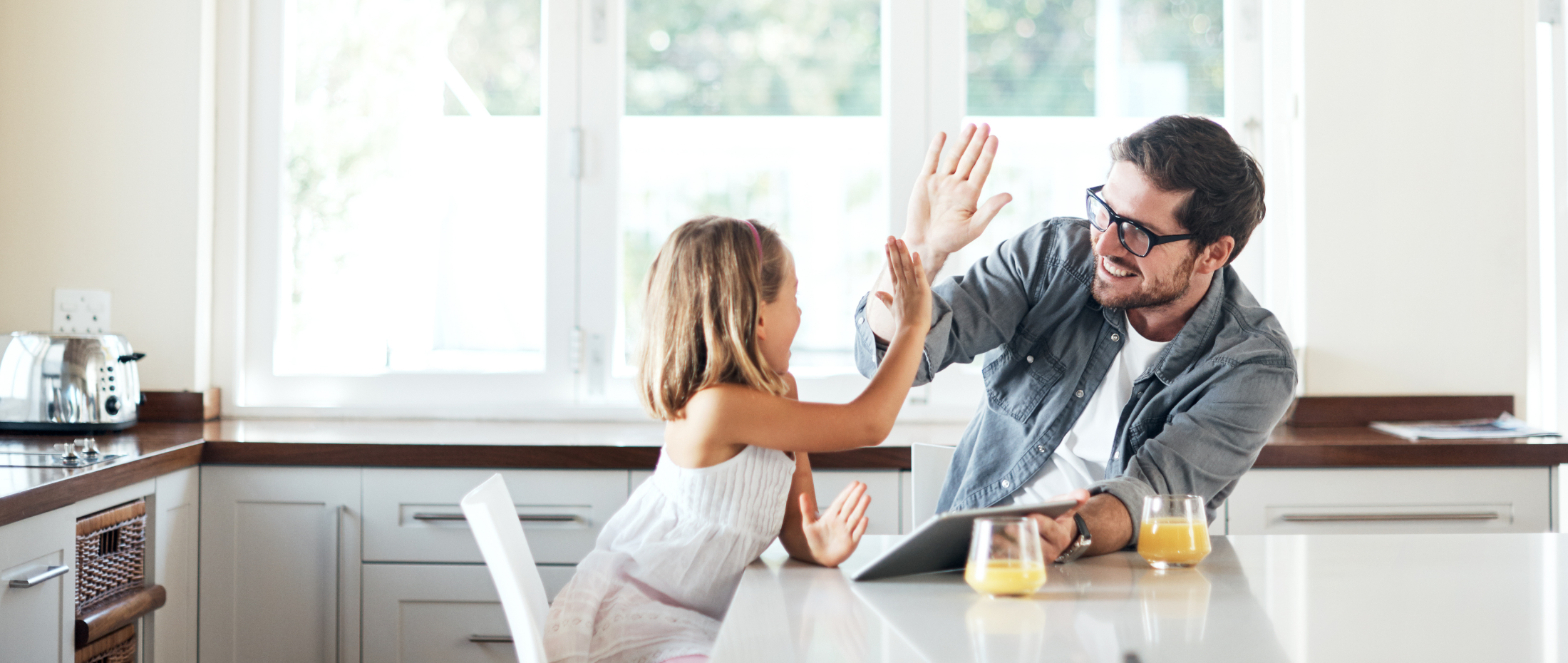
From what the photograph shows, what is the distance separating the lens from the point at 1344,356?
2.58m

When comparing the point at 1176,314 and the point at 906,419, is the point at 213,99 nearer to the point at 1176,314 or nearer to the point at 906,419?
the point at 906,419

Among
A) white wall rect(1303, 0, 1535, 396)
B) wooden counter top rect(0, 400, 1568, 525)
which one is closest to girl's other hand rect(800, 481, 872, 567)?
wooden counter top rect(0, 400, 1568, 525)

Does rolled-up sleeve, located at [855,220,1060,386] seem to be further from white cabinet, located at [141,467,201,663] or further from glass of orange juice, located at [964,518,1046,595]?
white cabinet, located at [141,467,201,663]

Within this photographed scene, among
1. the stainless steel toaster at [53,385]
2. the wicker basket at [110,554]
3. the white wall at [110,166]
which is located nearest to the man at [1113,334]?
the wicker basket at [110,554]

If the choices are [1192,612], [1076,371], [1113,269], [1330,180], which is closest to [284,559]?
[1076,371]

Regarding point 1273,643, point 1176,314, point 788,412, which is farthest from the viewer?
point 1176,314

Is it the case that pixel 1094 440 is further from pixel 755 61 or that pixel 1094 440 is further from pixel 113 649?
pixel 113 649

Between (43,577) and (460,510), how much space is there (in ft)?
2.34

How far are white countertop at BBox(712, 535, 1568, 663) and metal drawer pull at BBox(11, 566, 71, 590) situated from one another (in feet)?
3.80

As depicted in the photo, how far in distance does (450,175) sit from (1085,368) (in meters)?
1.71

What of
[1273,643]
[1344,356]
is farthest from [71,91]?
[1344,356]

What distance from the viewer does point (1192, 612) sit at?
3.47ft

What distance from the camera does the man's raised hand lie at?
4.71ft

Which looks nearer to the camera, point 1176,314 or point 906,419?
point 1176,314
